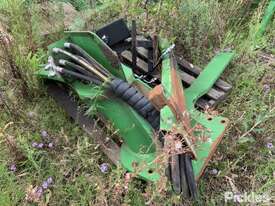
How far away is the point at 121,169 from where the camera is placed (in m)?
2.29

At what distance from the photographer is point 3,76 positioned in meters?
2.94

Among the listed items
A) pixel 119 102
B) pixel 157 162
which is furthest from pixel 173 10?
pixel 157 162

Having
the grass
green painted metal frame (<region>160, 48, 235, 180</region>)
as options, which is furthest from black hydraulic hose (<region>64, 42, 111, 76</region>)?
green painted metal frame (<region>160, 48, 235, 180</region>)

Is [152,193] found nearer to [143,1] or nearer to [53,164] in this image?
[53,164]

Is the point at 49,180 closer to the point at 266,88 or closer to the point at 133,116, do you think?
the point at 133,116

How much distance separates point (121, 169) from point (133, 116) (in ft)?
1.24

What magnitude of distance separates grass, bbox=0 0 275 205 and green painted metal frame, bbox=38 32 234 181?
0.15m

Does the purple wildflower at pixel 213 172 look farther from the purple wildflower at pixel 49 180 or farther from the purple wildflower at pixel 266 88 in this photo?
the purple wildflower at pixel 49 180

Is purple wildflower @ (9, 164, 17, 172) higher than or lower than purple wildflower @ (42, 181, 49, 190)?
lower

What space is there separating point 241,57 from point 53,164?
5.53 feet

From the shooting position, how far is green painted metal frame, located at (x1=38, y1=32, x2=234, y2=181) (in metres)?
2.28

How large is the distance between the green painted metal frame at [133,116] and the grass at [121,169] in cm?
15

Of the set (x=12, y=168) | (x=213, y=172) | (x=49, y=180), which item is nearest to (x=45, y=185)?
(x=49, y=180)

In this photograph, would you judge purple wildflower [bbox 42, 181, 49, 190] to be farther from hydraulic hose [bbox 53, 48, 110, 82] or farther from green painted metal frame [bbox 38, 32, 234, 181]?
hydraulic hose [bbox 53, 48, 110, 82]
